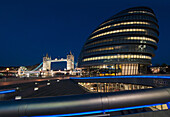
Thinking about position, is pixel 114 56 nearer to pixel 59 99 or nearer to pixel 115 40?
pixel 115 40

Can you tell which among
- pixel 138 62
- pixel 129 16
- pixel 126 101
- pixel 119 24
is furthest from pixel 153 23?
pixel 126 101

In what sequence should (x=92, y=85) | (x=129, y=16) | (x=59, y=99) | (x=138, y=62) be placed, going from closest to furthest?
(x=59, y=99) < (x=92, y=85) < (x=138, y=62) < (x=129, y=16)

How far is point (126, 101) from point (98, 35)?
70.4 meters

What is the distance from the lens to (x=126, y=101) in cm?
409

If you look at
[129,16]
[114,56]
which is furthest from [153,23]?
[114,56]

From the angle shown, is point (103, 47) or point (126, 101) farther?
point (103, 47)

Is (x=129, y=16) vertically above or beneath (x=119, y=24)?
above

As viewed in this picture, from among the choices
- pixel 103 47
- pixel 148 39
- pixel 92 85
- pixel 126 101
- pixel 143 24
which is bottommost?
pixel 92 85

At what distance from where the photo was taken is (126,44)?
6419cm

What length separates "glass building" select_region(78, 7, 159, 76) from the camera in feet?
209

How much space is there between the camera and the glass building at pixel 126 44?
63844 mm

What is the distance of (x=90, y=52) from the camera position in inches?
2832

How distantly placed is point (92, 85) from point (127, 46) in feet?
99.0

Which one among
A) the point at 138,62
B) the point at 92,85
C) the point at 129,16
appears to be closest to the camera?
the point at 92,85
